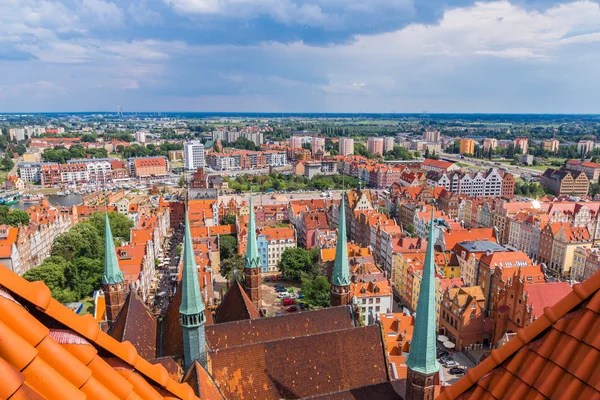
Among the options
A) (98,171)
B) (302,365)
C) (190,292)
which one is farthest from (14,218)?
(302,365)

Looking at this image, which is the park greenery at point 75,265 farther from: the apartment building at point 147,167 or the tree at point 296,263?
the apartment building at point 147,167

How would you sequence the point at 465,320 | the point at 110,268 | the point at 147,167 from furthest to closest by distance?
the point at 147,167, the point at 465,320, the point at 110,268

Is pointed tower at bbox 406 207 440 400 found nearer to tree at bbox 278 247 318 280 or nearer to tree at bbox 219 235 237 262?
tree at bbox 278 247 318 280

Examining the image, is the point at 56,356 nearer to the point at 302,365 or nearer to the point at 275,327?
the point at 302,365

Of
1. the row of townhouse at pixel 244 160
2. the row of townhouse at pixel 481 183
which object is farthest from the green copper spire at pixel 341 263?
the row of townhouse at pixel 244 160

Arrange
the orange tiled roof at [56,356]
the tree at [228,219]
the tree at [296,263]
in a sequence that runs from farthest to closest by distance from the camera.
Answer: the tree at [228,219] → the tree at [296,263] → the orange tiled roof at [56,356]

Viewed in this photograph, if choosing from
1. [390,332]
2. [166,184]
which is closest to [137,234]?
Answer: [390,332]

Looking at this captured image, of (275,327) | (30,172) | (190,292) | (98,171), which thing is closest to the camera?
(190,292)

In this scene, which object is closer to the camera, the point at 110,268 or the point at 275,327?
the point at 275,327
